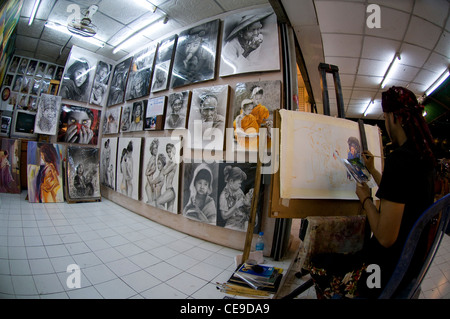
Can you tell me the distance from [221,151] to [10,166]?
4.84 meters

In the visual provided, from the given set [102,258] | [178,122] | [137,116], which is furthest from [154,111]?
[102,258]

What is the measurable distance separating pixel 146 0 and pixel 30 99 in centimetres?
Answer: 511

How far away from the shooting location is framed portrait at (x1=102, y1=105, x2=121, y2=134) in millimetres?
3633

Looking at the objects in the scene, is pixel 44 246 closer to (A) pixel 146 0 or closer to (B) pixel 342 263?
(B) pixel 342 263

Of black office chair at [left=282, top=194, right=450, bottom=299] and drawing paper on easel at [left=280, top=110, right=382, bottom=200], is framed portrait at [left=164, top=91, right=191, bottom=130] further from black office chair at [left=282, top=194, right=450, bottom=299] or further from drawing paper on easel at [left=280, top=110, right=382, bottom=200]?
black office chair at [left=282, top=194, right=450, bottom=299]

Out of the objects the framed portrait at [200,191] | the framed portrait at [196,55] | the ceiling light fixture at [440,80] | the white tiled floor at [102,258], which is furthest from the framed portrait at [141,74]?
the ceiling light fixture at [440,80]

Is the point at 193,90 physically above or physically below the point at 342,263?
above

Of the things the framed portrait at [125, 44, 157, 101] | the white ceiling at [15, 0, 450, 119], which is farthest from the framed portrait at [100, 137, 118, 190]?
the white ceiling at [15, 0, 450, 119]

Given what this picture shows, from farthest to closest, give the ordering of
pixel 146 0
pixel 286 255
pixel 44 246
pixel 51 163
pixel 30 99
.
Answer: pixel 30 99 → pixel 51 163 → pixel 146 0 → pixel 286 255 → pixel 44 246

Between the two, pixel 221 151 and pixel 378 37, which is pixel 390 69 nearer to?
pixel 378 37

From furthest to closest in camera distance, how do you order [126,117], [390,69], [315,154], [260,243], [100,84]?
[100,84] → [126,117] → [390,69] → [260,243] → [315,154]

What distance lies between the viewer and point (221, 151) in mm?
2168

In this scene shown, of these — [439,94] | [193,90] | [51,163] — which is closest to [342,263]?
[193,90]

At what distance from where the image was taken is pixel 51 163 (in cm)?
331
